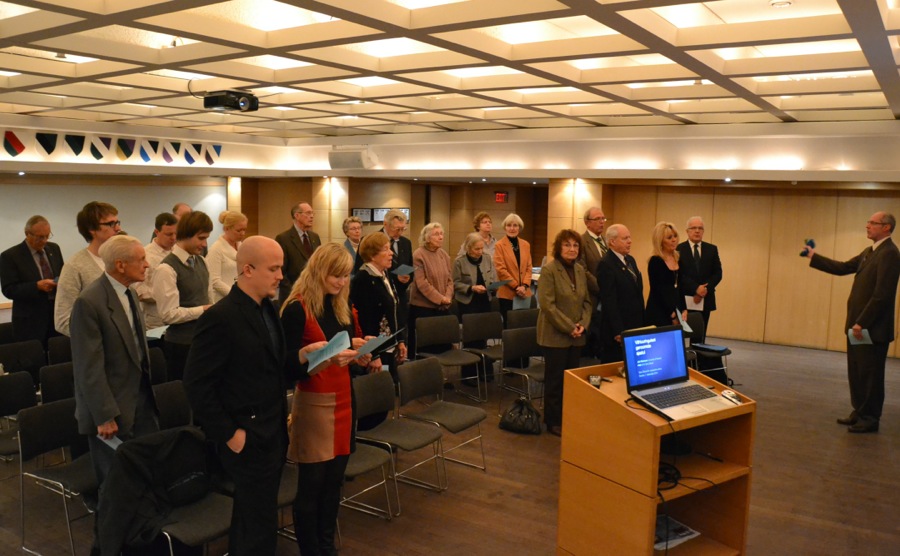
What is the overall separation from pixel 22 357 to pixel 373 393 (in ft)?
9.77

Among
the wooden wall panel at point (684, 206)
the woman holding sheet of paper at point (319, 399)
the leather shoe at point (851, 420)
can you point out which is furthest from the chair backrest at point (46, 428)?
the wooden wall panel at point (684, 206)

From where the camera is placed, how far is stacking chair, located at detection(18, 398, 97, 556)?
3.77m

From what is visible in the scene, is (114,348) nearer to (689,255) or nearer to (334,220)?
(689,255)

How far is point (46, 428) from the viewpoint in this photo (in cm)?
389

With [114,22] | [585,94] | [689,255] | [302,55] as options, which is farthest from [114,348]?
[689,255]

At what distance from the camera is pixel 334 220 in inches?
528

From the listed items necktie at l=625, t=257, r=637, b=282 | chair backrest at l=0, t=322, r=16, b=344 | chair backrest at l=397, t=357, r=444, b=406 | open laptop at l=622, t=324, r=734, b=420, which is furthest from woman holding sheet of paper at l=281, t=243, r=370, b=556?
chair backrest at l=0, t=322, r=16, b=344

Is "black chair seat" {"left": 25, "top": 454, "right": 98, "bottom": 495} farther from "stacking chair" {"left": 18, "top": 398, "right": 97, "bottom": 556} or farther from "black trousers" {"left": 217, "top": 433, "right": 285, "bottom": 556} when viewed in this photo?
"black trousers" {"left": 217, "top": 433, "right": 285, "bottom": 556}

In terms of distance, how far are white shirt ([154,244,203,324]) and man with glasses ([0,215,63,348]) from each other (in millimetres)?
2048

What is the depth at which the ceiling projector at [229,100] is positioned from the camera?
7.18 meters

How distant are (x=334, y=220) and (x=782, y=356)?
8.07 meters

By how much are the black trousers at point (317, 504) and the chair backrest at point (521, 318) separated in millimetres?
3878

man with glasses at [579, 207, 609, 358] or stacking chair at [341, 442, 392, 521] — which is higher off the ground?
man with glasses at [579, 207, 609, 358]

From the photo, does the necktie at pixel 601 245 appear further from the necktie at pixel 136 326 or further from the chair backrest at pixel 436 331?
the necktie at pixel 136 326
